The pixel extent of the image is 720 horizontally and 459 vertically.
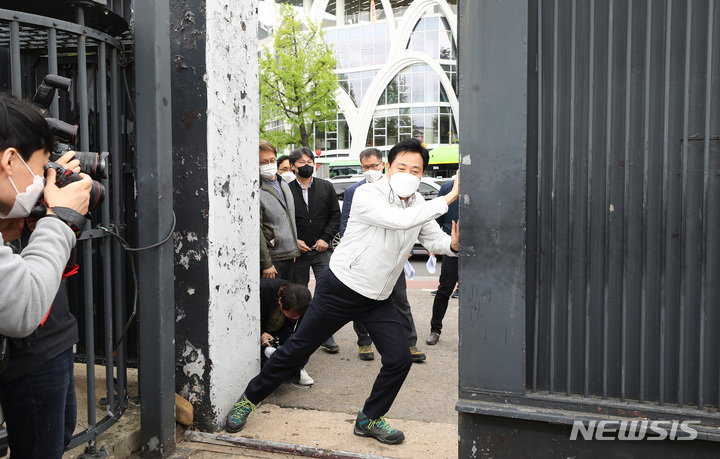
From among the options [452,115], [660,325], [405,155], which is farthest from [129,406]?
[452,115]

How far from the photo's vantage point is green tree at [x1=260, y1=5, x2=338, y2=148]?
26.4 meters

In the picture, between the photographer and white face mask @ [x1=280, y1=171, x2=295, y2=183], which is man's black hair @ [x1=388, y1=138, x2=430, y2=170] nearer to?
the photographer

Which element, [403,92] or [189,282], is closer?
[189,282]

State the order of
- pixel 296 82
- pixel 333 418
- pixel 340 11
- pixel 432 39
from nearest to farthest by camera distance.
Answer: pixel 333 418 < pixel 296 82 < pixel 432 39 < pixel 340 11

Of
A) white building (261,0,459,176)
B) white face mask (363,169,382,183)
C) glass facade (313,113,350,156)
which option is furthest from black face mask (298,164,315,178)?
glass facade (313,113,350,156)

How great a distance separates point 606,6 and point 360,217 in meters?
1.64

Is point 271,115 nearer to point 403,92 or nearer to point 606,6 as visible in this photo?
point 403,92

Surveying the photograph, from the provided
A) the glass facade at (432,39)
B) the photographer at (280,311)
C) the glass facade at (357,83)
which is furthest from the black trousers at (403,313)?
the glass facade at (357,83)

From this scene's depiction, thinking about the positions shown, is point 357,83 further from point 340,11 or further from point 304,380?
point 304,380

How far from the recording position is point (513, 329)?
2.79 m

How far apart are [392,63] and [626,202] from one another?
1712 inches

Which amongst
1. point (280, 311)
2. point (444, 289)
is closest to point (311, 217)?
point (444, 289)

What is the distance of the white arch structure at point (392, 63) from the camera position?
144 feet

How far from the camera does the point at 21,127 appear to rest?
179cm
